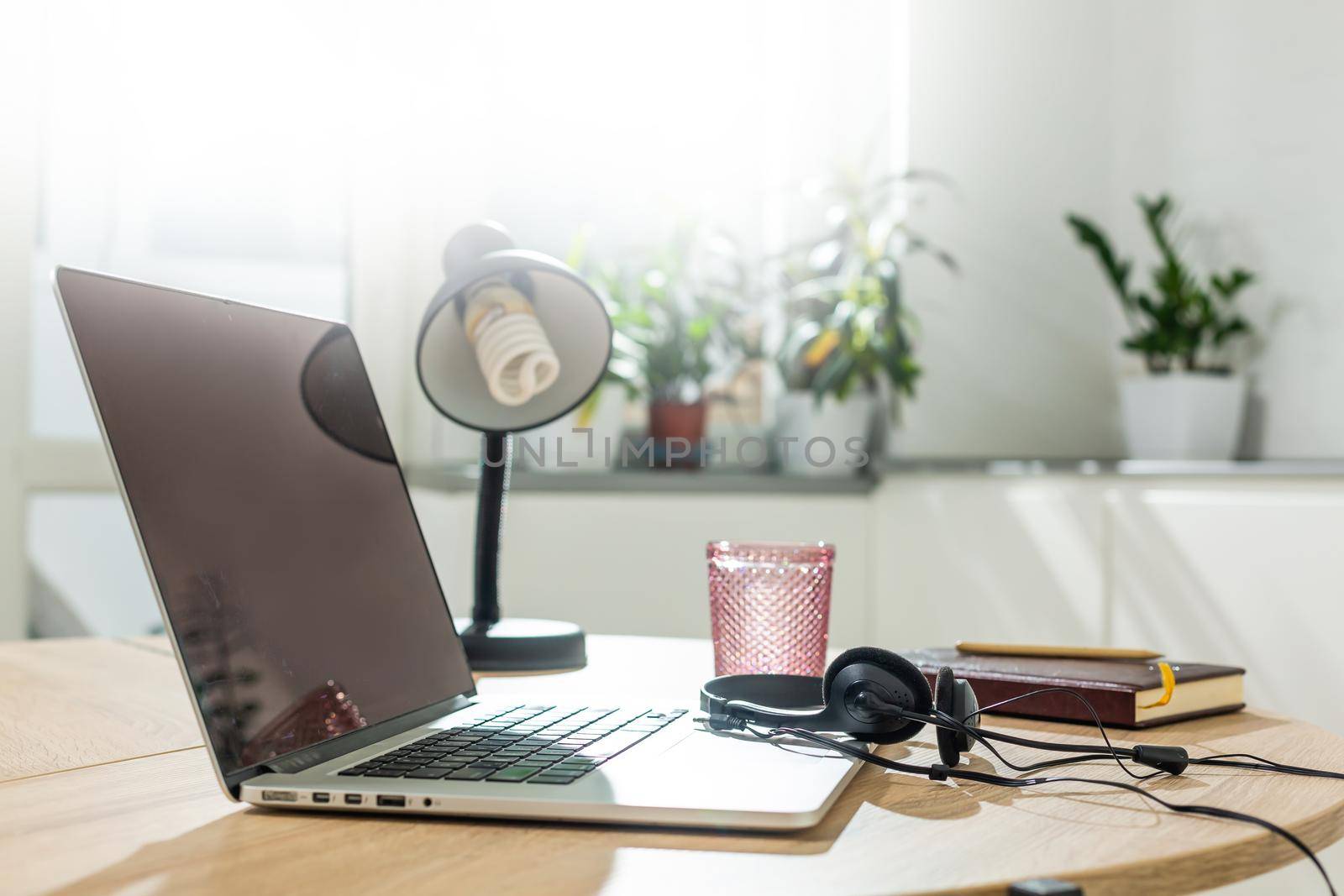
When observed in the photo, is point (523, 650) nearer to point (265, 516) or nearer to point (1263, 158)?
point (265, 516)

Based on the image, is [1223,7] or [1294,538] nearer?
[1294,538]

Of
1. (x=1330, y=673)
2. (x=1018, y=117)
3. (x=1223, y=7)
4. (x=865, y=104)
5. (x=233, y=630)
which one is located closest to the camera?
(x=233, y=630)

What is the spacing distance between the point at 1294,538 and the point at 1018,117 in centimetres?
114

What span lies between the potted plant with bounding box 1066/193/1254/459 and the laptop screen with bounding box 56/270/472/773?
174 cm

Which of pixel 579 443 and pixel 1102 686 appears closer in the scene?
pixel 1102 686

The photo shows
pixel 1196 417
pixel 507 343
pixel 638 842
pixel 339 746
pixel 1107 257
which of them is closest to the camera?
pixel 638 842

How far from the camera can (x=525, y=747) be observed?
1.81 ft

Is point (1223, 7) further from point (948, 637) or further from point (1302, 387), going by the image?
point (948, 637)

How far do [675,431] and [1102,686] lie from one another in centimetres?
169

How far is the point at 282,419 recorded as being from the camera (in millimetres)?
604

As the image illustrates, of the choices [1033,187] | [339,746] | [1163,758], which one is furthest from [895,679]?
[1033,187]

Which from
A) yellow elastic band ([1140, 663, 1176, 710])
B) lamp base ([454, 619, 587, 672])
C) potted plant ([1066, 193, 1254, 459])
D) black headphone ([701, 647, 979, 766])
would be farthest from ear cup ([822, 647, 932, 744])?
potted plant ([1066, 193, 1254, 459])

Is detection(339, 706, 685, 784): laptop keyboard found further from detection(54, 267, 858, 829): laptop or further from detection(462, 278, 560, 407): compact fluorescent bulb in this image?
detection(462, 278, 560, 407): compact fluorescent bulb

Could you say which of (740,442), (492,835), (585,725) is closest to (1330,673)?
(740,442)
